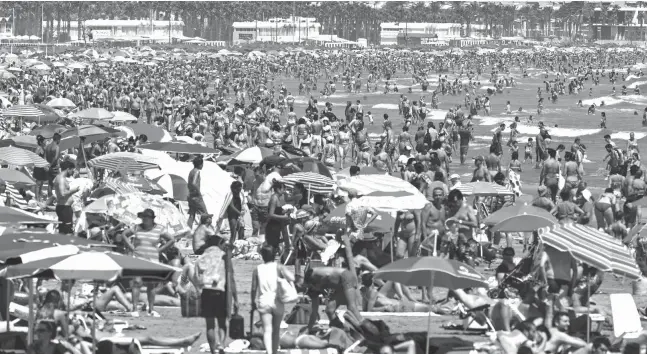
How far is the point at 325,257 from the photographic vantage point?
1231 cm

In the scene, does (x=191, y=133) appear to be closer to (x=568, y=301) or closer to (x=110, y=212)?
(x=110, y=212)

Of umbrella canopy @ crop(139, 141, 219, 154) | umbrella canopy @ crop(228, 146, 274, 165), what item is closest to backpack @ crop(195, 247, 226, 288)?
umbrella canopy @ crop(139, 141, 219, 154)

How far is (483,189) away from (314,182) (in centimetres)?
218

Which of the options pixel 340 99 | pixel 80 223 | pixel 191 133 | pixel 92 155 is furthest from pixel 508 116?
pixel 80 223

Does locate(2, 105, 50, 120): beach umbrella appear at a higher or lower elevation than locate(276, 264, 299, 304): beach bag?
higher

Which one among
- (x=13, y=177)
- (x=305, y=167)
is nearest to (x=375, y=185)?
(x=305, y=167)

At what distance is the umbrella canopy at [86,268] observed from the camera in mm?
8609

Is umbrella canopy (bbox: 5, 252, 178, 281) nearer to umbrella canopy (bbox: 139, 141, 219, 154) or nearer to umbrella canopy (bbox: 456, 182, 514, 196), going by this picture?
umbrella canopy (bbox: 456, 182, 514, 196)

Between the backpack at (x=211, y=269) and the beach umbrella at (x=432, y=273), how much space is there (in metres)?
1.28

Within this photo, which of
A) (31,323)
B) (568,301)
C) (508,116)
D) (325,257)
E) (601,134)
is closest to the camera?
(31,323)

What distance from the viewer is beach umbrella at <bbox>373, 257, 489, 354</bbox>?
9.60m

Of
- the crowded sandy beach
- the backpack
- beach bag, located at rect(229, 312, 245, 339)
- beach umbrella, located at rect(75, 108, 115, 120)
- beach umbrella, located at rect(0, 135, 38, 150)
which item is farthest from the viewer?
beach umbrella, located at rect(75, 108, 115, 120)

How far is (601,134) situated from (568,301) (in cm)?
3326

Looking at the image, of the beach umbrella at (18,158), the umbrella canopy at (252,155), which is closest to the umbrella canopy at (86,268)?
the beach umbrella at (18,158)
